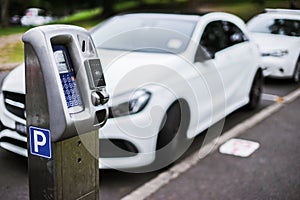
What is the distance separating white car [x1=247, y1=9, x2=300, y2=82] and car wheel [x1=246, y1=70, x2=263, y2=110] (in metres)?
1.40

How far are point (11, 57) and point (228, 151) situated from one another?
287cm

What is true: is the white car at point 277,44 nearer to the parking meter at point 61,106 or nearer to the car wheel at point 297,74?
the car wheel at point 297,74

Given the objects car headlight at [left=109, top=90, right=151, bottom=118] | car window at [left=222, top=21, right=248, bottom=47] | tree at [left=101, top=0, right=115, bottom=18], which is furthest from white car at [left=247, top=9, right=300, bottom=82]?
tree at [left=101, top=0, right=115, bottom=18]

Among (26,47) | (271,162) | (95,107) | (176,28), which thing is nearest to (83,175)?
(95,107)

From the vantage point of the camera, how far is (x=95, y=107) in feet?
7.54

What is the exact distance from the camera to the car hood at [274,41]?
834 cm

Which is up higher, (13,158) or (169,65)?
(169,65)

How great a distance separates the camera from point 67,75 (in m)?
2.22

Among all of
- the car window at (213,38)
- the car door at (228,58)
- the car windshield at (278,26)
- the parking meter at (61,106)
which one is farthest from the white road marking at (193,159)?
the parking meter at (61,106)

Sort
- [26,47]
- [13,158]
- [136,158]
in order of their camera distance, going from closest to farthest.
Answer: [26,47] → [136,158] → [13,158]

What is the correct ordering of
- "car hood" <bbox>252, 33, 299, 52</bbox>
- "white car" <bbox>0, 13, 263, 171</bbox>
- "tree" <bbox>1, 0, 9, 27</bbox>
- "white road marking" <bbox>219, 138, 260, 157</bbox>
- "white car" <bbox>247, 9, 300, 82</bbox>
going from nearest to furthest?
1. "white car" <bbox>0, 13, 263, 171</bbox>
2. "white road marking" <bbox>219, 138, 260, 157</bbox>
3. "white car" <bbox>247, 9, 300, 82</bbox>
4. "car hood" <bbox>252, 33, 299, 52</bbox>
5. "tree" <bbox>1, 0, 9, 27</bbox>

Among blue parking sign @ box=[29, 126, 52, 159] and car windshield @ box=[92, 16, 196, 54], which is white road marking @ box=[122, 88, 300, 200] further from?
blue parking sign @ box=[29, 126, 52, 159]

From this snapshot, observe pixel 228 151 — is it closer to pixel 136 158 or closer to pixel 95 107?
pixel 136 158

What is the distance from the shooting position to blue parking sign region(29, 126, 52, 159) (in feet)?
7.27
